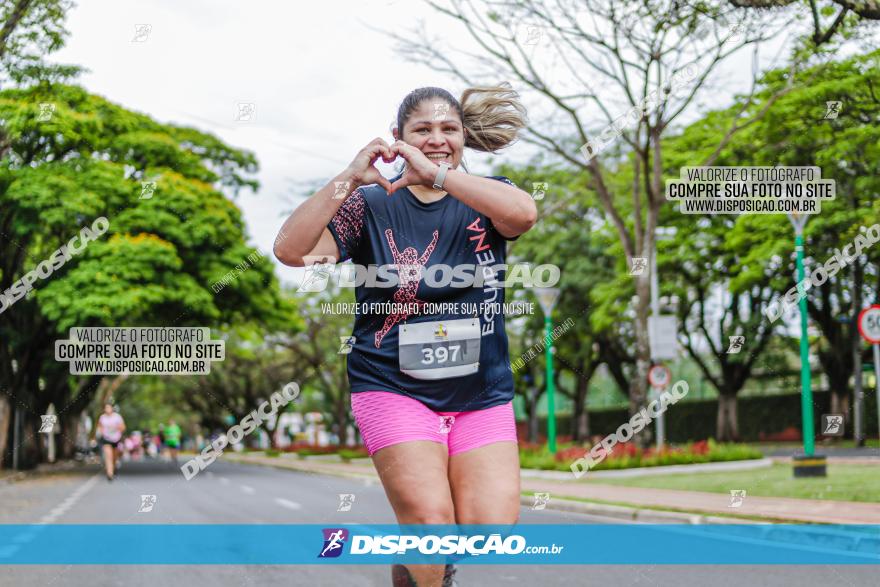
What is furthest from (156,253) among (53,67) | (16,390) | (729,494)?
(729,494)

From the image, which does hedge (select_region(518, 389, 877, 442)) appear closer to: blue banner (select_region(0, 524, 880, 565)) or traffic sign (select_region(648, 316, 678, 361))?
traffic sign (select_region(648, 316, 678, 361))

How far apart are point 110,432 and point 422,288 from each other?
15309 mm

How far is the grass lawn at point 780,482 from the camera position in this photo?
10891 mm

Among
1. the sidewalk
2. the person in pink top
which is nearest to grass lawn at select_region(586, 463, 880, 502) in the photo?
the sidewalk

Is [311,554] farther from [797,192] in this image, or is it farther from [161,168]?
[161,168]

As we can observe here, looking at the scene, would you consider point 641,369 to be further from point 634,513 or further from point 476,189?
point 476,189

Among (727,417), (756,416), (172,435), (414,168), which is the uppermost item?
(414,168)

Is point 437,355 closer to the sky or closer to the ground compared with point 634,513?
closer to the sky

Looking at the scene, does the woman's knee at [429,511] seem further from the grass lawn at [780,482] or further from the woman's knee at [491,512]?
the grass lawn at [780,482]

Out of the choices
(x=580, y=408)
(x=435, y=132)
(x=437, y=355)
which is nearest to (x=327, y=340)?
(x=580, y=408)

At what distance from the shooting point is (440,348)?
279 centimetres

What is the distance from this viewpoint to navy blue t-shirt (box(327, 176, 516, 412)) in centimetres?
281

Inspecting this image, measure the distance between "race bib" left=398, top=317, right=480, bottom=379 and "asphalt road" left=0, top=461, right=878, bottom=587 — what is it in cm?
358

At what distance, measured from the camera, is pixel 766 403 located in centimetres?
3578
